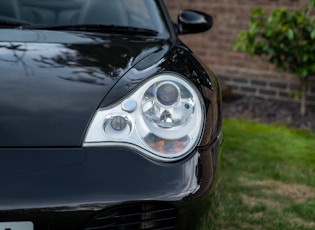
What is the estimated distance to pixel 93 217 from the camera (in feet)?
6.36

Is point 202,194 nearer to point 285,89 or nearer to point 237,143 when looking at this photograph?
point 237,143

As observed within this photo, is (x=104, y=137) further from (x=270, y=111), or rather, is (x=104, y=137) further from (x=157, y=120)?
(x=270, y=111)

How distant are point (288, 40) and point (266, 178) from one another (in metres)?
2.56

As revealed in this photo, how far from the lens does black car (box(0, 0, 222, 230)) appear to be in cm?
192

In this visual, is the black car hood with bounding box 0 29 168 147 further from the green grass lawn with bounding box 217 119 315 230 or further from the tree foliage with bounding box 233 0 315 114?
the tree foliage with bounding box 233 0 315 114

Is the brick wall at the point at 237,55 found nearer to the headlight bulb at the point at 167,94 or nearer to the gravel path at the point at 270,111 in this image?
the gravel path at the point at 270,111

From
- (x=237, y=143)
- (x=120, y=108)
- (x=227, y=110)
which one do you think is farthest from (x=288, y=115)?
(x=120, y=108)

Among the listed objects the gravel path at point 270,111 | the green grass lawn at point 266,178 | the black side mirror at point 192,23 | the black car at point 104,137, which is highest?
the black car at point 104,137

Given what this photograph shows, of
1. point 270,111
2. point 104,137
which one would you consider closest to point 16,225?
point 104,137

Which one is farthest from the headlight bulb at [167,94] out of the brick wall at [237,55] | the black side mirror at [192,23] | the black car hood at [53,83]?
the brick wall at [237,55]

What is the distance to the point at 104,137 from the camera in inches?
82.4

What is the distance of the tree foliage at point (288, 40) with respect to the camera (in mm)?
6410

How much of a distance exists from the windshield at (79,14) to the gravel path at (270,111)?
131 inches

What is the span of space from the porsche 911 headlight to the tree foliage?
424 centimetres
